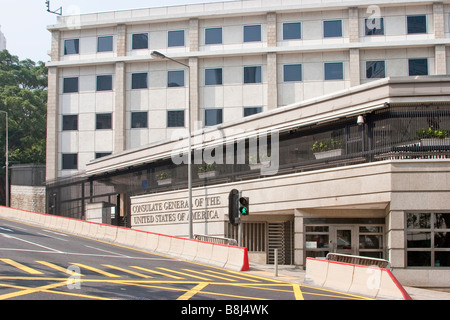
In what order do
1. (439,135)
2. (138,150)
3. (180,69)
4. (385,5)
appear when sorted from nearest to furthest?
(439,135)
(138,150)
(385,5)
(180,69)

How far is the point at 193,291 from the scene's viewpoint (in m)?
17.6

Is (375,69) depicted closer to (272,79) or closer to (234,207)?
(272,79)

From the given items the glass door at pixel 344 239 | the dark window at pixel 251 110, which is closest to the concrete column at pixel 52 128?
the dark window at pixel 251 110

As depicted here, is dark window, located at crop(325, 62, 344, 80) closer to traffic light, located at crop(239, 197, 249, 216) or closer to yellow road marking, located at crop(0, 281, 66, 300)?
traffic light, located at crop(239, 197, 249, 216)

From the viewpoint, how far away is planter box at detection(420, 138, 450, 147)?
968 inches

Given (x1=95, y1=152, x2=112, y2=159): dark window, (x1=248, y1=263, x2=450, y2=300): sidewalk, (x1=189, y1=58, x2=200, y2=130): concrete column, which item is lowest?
(x1=248, y1=263, x2=450, y2=300): sidewalk

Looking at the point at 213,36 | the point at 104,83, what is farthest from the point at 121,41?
the point at 213,36

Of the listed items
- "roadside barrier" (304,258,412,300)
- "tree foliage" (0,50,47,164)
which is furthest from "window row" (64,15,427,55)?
"roadside barrier" (304,258,412,300)

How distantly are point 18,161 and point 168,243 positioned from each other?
146 feet

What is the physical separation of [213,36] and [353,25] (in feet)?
37.8

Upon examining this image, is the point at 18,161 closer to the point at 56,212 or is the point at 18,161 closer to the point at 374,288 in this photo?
the point at 56,212

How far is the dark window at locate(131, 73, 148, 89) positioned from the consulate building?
3.8 inches

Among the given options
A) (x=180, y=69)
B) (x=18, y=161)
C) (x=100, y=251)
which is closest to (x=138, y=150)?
(x=180, y=69)

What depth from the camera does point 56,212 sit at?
5306cm
